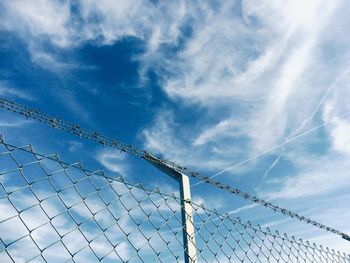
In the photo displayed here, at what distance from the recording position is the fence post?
11.0ft

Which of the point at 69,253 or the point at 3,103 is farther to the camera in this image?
the point at 3,103

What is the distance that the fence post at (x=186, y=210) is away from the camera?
3.35m

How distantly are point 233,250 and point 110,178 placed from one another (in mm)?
1927

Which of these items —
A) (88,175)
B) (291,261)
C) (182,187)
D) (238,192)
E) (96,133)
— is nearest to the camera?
(88,175)

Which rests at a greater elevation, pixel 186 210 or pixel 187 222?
pixel 186 210

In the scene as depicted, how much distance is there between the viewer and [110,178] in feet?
10.5

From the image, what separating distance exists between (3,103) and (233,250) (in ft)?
10.0

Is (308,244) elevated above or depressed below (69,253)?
above

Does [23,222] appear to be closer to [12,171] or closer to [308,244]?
[12,171]

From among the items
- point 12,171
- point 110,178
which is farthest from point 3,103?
point 110,178

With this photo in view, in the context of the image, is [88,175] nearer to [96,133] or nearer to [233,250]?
[96,133]

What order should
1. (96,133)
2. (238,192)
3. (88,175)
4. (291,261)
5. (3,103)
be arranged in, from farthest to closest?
(238,192) < (291,261) < (96,133) < (3,103) < (88,175)

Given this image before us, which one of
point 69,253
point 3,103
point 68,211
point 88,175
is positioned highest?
point 3,103

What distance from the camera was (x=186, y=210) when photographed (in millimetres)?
3604
